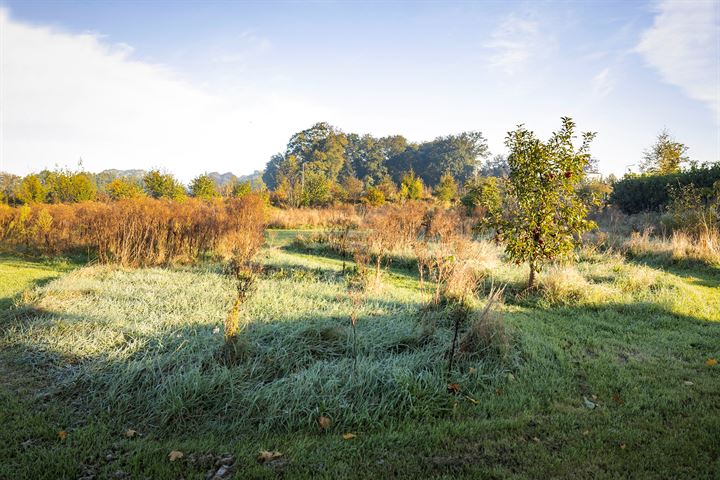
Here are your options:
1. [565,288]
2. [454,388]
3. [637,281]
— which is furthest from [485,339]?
[637,281]

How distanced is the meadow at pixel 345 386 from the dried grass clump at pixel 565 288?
282 millimetres

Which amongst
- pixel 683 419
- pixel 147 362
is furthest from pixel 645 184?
pixel 147 362

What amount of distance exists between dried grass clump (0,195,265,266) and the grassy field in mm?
2708

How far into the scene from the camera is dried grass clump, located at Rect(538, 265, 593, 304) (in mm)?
6738

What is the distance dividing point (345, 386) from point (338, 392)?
0.09 m

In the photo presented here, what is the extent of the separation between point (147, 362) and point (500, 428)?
3028 mm

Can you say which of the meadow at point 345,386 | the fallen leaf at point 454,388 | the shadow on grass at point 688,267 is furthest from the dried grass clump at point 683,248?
the fallen leaf at point 454,388

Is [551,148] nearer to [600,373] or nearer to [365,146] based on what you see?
[600,373]

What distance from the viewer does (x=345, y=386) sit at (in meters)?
3.48

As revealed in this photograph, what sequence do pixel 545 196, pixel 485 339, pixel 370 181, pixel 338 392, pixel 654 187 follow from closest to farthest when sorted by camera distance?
pixel 338 392
pixel 485 339
pixel 545 196
pixel 654 187
pixel 370 181

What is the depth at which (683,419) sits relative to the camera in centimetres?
310

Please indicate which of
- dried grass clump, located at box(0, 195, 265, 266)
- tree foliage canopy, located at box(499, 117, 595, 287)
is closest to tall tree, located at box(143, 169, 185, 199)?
dried grass clump, located at box(0, 195, 265, 266)

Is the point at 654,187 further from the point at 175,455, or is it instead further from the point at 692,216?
the point at 175,455

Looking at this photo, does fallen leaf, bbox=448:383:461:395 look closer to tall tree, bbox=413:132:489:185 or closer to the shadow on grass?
the shadow on grass
